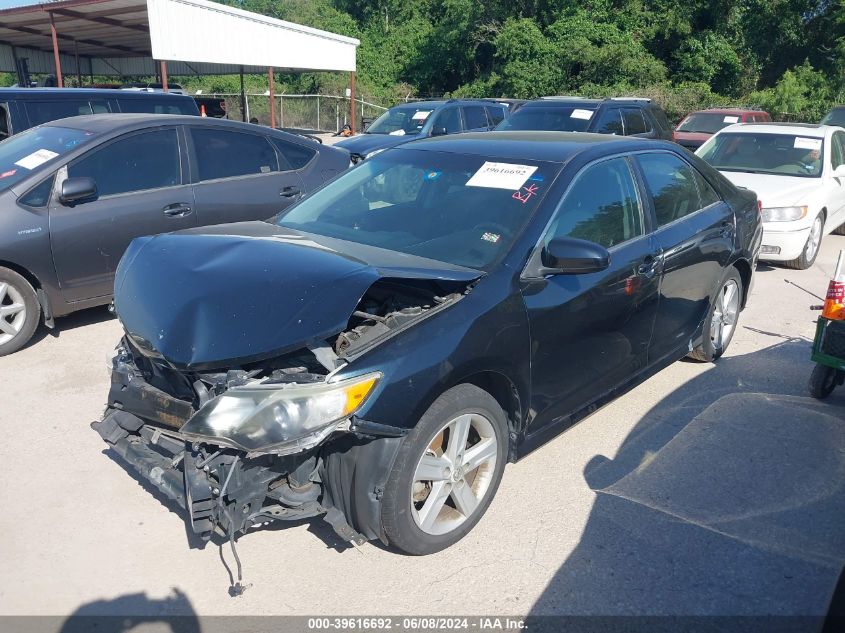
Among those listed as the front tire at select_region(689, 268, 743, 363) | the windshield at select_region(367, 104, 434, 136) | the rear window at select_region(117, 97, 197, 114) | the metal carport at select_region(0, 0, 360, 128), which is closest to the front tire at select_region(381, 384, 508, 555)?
the front tire at select_region(689, 268, 743, 363)

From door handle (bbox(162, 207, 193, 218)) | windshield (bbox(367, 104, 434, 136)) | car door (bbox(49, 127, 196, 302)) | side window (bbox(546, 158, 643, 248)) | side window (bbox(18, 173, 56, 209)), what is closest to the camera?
side window (bbox(546, 158, 643, 248))

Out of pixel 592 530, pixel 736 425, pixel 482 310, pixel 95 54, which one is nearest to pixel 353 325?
pixel 482 310

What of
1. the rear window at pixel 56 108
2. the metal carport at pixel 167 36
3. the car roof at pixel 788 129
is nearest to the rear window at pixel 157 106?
the rear window at pixel 56 108

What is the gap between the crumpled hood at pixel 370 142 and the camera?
1201 centimetres

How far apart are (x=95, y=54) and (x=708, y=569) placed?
31.5 metres

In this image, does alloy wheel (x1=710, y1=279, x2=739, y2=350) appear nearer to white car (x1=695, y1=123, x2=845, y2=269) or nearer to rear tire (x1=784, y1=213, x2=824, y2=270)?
white car (x1=695, y1=123, x2=845, y2=269)

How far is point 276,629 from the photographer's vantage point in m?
2.85

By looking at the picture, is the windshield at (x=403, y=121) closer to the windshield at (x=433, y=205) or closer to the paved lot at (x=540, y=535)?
the windshield at (x=433, y=205)

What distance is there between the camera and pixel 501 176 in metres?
3.94

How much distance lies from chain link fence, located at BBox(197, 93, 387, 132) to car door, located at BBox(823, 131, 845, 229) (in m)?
23.0

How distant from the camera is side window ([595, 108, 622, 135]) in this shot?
35.6 feet

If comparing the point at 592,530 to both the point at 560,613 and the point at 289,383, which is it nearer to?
the point at 560,613

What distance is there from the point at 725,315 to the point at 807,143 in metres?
5.08

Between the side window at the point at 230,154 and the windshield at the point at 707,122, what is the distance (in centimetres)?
1142
